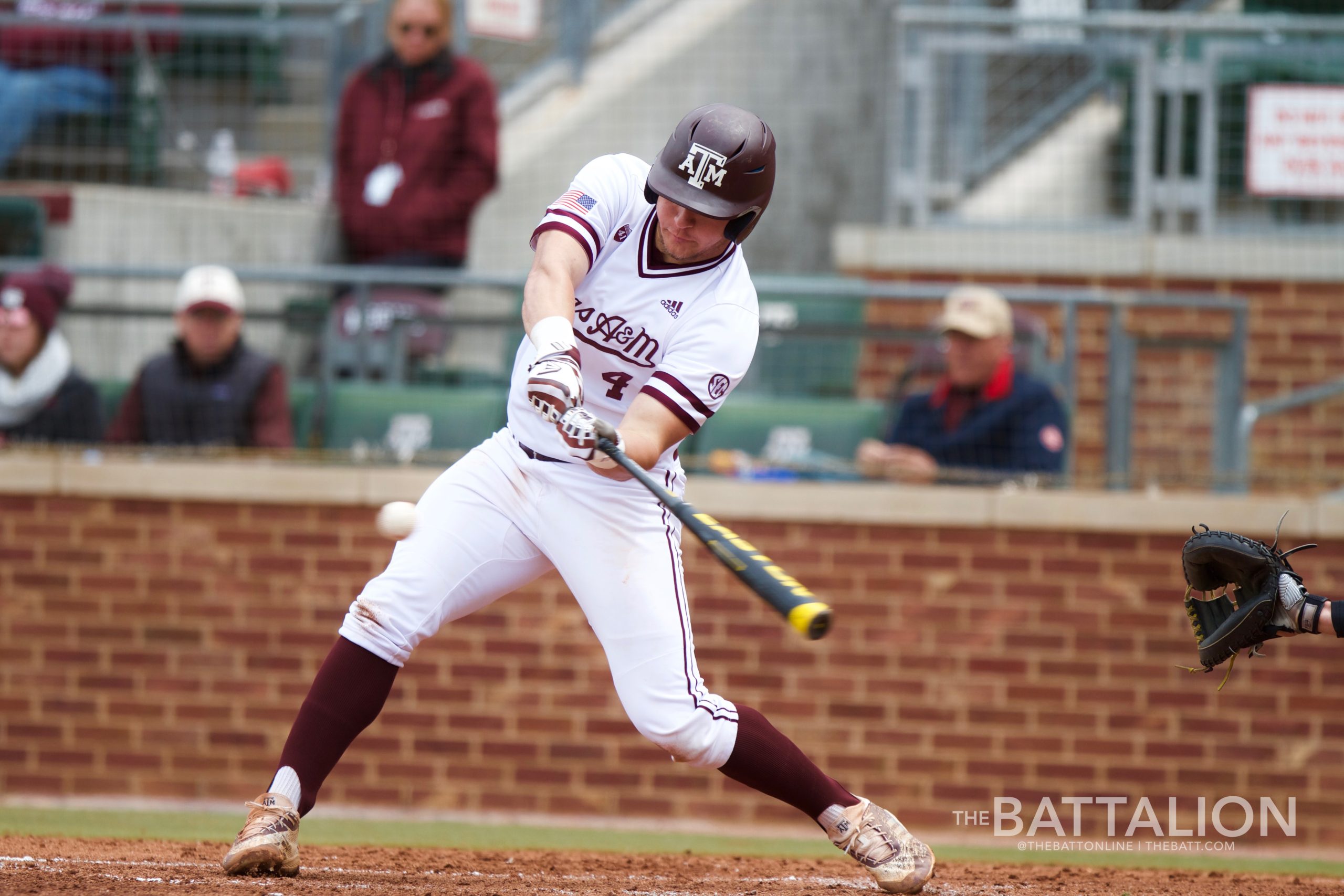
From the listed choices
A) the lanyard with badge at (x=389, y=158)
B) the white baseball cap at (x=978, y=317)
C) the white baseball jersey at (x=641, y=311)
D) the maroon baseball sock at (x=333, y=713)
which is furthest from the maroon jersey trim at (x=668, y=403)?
the lanyard with badge at (x=389, y=158)

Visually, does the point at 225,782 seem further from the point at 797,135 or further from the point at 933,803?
the point at 797,135

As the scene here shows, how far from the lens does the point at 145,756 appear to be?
6137 millimetres

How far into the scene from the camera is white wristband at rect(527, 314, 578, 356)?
Answer: 3.37m

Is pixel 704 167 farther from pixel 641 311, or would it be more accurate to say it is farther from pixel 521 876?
pixel 521 876

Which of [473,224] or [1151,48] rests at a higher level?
[1151,48]

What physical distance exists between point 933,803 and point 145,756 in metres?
3.05

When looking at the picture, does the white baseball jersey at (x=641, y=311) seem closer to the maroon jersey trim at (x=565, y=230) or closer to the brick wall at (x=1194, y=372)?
the maroon jersey trim at (x=565, y=230)

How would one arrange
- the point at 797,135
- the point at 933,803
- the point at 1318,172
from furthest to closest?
the point at 797,135 → the point at 1318,172 → the point at 933,803

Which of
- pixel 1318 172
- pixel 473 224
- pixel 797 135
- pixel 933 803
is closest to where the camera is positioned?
pixel 933 803

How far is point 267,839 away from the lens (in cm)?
362

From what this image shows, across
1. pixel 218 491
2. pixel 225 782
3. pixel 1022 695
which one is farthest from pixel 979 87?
pixel 225 782

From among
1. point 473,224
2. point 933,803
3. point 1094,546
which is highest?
point 473,224

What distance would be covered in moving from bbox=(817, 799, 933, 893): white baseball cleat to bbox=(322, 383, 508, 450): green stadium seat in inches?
103

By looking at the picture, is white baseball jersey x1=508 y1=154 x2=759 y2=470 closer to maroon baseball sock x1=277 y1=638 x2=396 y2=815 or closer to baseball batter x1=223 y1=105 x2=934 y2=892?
baseball batter x1=223 y1=105 x2=934 y2=892
